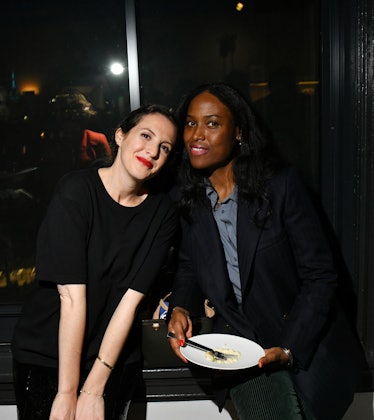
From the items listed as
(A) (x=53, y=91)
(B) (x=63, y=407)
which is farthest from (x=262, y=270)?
(A) (x=53, y=91)

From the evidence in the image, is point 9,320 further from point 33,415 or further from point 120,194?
point 120,194

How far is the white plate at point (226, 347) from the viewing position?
1.40 meters

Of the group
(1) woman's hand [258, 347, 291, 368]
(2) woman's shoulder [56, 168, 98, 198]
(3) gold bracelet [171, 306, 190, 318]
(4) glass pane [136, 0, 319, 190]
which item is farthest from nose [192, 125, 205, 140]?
(1) woman's hand [258, 347, 291, 368]

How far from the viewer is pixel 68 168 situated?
6.82 ft

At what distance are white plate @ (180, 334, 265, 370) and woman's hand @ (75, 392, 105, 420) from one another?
0.33m

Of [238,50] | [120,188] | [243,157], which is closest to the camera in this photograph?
[120,188]

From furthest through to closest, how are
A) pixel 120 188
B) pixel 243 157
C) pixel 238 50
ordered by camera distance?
1. pixel 238 50
2. pixel 243 157
3. pixel 120 188

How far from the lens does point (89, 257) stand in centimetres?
155

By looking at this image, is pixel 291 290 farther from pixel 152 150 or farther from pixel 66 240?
pixel 66 240

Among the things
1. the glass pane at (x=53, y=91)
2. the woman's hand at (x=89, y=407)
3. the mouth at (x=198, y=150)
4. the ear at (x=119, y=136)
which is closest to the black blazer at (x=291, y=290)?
the mouth at (x=198, y=150)

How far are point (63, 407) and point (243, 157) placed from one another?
40.5 inches

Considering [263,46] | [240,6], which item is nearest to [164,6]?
[240,6]

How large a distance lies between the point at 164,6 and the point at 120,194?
2.98 ft

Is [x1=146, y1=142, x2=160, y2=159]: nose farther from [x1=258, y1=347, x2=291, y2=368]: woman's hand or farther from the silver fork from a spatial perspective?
[x1=258, y1=347, x2=291, y2=368]: woman's hand
